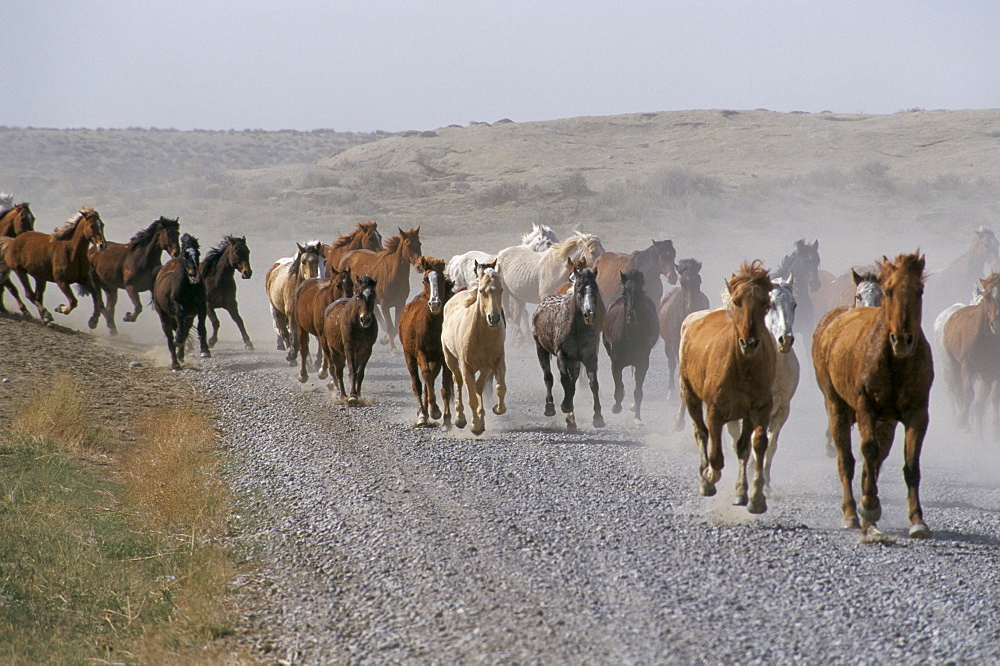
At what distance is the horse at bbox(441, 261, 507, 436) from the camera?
37.3 feet

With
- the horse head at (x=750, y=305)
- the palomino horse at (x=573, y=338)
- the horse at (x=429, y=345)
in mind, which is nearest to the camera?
the horse head at (x=750, y=305)

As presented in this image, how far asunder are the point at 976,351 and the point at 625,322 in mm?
4342

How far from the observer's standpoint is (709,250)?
3381cm

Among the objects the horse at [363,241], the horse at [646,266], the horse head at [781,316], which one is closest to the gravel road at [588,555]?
the horse head at [781,316]

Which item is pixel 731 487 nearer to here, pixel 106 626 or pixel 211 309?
pixel 106 626

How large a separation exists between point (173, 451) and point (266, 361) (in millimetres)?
6706

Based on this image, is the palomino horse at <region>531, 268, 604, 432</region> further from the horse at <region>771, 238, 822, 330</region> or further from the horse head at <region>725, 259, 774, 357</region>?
the horse at <region>771, 238, 822, 330</region>

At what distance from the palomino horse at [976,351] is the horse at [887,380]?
18.7 ft

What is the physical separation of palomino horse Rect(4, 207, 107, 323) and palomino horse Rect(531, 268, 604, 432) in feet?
33.6

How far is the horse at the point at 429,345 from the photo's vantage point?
12273 millimetres

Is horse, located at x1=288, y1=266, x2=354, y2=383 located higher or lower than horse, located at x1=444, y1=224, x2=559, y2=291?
lower

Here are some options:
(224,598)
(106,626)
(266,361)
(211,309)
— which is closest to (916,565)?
(224,598)

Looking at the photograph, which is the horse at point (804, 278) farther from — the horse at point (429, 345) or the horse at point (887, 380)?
the horse at point (887, 380)

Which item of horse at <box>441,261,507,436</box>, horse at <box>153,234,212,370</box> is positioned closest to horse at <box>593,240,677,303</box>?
horse at <box>441,261,507,436</box>
